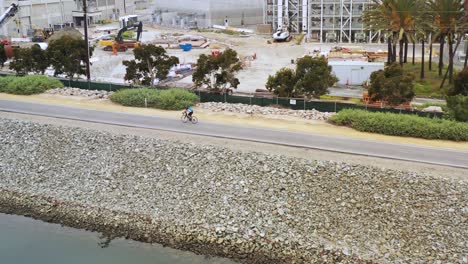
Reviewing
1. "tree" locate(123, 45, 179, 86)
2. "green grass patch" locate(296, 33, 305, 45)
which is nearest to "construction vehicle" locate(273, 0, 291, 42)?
"green grass patch" locate(296, 33, 305, 45)

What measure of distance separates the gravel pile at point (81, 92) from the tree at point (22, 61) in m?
9.04

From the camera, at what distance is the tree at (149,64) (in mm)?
48909

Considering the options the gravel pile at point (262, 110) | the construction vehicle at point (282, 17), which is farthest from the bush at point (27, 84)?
the construction vehicle at point (282, 17)

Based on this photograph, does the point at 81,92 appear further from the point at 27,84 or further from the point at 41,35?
the point at 41,35

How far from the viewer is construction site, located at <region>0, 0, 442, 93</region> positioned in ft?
228

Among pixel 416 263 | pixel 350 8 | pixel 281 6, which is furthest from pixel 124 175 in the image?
pixel 281 6

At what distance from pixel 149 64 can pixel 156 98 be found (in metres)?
8.26

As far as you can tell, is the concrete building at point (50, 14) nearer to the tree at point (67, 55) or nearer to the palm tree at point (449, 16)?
the tree at point (67, 55)

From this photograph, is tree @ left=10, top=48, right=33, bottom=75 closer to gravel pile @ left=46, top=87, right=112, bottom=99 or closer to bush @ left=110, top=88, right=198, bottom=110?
gravel pile @ left=46, top=87, right=112, bottom=99

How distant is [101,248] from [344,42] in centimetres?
7948

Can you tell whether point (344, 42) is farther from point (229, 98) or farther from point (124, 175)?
point (124, 175)

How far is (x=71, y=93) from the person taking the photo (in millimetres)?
47812

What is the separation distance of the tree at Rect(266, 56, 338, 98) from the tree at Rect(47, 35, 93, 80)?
22769 mm

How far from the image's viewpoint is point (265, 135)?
113ft
